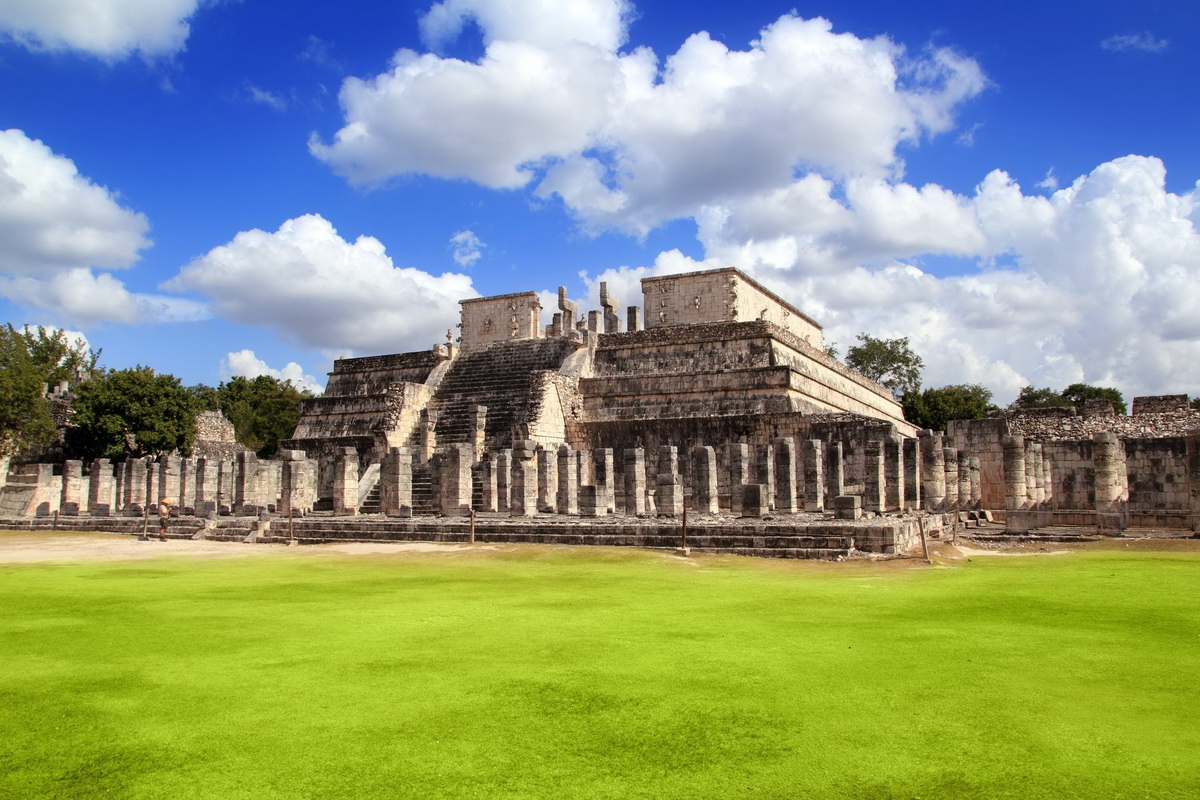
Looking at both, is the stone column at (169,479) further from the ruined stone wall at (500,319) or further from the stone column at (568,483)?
the stone column at (568,483)

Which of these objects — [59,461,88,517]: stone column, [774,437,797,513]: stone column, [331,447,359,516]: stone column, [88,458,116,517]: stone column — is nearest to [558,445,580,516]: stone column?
[774,437,797,513]: stone column

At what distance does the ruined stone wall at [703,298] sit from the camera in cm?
2914

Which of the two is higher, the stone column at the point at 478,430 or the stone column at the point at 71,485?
the stone column at the point at 478,430

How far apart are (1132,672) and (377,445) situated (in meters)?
23.3

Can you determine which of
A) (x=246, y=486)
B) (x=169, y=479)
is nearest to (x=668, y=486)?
(x=246, y=486)

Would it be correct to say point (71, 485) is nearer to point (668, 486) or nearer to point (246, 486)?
point (246, 486)

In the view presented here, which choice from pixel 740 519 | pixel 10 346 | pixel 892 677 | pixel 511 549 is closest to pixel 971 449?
pixel 740 519

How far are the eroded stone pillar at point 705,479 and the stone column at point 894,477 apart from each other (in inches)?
145

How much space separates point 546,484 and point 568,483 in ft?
4.19

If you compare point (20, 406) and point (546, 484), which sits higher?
point (20, 406)

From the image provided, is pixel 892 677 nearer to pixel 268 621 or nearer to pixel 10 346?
pixel 268 621

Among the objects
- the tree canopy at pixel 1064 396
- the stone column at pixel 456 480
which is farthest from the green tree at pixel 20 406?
the tree canopy at pixel 1064 396

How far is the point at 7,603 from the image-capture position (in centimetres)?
850

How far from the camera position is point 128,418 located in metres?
35.8
